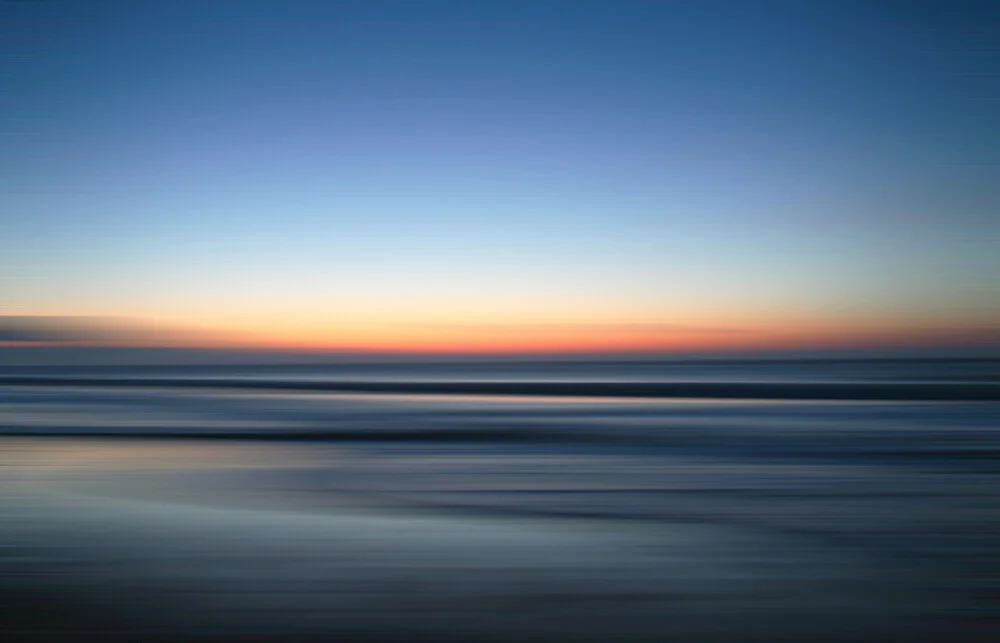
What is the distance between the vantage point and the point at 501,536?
5348 millimetres

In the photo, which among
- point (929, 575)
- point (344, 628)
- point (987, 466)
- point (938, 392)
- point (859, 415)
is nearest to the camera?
point (344, 628)

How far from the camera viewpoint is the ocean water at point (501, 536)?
373cm

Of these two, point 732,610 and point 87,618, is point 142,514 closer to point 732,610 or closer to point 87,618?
point 87,618

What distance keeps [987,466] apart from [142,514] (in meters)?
8.56

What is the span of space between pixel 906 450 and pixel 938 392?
15.1 meters

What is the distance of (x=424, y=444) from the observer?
34.7 feet

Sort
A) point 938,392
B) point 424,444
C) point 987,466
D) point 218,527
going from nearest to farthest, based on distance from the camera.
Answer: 1. point 218,527
2. point 987,466
3. point 424,444
4. point 938,392

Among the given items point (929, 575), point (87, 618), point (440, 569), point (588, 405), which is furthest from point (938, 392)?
point (87, 618)

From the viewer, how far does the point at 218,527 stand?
554 centimetres

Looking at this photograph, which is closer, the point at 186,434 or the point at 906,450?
the point at 906,450

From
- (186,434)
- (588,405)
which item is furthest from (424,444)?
(588,405)

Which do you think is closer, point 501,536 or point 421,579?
point 421,579

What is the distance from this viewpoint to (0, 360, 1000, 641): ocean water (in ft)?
12.3

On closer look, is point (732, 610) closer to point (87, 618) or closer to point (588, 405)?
point (87, 618)
